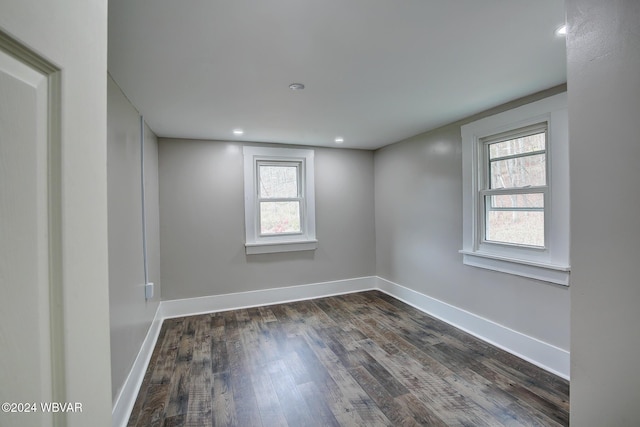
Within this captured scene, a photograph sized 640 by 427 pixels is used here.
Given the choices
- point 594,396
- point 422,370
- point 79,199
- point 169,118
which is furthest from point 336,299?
point 79,199

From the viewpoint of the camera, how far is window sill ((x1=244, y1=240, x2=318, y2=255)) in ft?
12.8

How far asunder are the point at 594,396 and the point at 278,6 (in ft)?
6.23

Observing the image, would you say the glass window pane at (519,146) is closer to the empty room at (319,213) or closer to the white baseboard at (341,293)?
the empty room at (319,213)

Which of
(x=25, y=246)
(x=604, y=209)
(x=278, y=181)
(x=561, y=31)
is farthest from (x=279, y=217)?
(x=25, y=246)

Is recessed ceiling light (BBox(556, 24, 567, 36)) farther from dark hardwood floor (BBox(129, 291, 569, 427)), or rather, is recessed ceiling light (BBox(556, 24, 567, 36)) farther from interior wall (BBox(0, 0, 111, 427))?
dark hardwood floor (BBox(129, 291, 569, 427))

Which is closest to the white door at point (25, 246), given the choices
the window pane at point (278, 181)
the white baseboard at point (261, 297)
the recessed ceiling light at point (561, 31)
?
the recessed ceiling light at point (561, 31)

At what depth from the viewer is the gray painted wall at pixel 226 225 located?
11.7ft

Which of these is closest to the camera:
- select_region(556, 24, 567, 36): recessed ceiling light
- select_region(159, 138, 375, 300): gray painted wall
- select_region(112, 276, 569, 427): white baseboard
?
select_region(556, 24, 567, 36): recessed ceiling light

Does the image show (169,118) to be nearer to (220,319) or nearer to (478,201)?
(220,319)

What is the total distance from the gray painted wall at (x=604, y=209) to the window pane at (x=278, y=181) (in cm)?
342

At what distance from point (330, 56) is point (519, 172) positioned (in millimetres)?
2039

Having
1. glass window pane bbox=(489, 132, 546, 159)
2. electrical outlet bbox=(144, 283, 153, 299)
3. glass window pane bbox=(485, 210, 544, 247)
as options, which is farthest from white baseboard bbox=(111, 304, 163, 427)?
glass window pane bbox=(489, 132, 546, 159)

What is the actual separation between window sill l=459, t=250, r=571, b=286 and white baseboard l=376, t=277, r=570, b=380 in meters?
0.53

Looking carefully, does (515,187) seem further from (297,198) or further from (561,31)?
(297,198)
